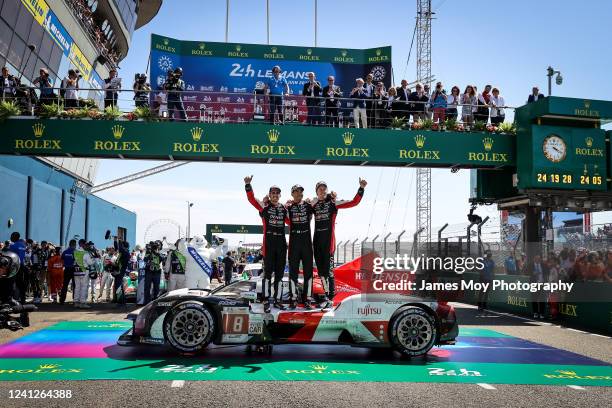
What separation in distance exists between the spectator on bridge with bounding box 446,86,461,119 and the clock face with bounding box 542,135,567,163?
255cm

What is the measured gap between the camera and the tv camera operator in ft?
31.2

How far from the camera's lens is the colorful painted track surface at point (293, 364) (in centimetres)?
667

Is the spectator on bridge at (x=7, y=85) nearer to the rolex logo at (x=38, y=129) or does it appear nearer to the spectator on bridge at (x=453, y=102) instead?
the rolex logo at (x=38, y=129)

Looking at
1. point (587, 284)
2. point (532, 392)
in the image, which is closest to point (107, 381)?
point (532, 392)

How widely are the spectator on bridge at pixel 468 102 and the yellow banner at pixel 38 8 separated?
52.8ft

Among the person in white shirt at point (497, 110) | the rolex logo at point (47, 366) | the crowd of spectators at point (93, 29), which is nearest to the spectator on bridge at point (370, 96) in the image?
the person in white shirt at point (497, 110)

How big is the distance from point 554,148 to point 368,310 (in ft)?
32.4

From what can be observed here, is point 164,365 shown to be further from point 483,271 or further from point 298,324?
point 483,271

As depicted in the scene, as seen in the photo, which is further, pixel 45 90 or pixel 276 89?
pixel 276 89

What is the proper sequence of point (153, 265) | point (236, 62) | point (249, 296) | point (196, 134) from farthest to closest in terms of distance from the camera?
1. point (236, 62)
2. point (196, 134)
3. point (153, 265)
4. point (249, 296)

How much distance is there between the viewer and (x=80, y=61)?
2952cm

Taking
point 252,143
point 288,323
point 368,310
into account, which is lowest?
point 288,323

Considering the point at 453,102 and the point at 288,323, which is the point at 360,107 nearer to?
the point at 453,102

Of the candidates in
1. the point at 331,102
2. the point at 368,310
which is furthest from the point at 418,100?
the point at 368,310
